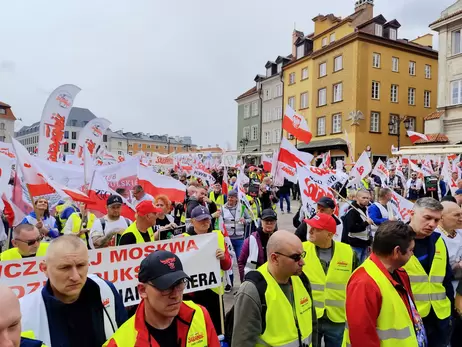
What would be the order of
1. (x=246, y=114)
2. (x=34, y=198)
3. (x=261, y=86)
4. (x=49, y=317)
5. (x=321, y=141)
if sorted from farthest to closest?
(x=246, y=114) < (x=261, y=86) < (x=321, y=141) < (x=34, y=198) < (x=49, y=317)

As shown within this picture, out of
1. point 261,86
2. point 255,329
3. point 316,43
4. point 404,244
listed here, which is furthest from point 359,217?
point 261,86

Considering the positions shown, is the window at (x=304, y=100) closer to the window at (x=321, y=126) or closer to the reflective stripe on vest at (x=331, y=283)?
the window at (x=321, y=126)

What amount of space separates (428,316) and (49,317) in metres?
3.17

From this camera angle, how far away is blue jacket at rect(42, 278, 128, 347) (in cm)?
A: 242

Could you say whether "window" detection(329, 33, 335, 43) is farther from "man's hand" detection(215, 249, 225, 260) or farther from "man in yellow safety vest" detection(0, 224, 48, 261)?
"man in yellow safety vest" detection(0, 224, 48, 261)

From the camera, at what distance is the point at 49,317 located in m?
2.44

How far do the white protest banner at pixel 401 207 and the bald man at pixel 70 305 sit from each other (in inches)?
207

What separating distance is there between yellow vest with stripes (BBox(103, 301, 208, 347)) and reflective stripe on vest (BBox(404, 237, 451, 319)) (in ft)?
6.97

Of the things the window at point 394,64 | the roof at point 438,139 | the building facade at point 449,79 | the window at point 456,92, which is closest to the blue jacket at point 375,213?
the roof at point 438,139

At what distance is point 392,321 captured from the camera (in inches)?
103

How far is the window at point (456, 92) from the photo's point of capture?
2898 centimetres

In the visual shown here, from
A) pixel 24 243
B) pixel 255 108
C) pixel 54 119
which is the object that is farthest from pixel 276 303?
pixel 255 108

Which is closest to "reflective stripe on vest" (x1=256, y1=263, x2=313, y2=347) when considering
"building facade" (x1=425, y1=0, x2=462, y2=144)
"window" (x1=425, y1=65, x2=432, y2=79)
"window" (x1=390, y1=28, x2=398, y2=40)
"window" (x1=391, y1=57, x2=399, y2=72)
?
"building facade" (x1=425, y1=0, x2=462, y2=144)

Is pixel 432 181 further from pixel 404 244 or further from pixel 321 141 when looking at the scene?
pixel 321 141
